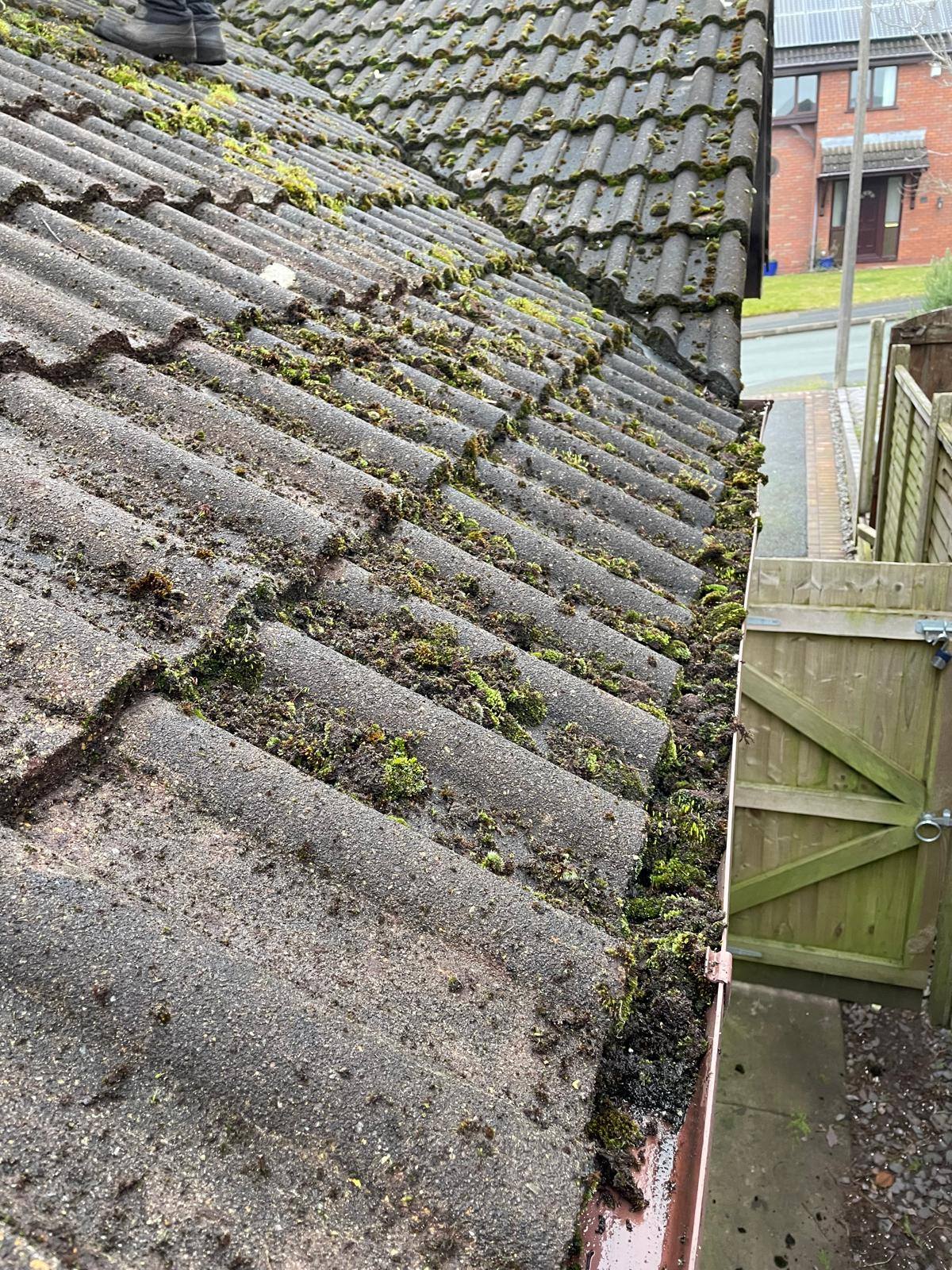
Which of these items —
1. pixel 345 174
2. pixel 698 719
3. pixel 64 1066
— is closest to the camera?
pixel 64 1066

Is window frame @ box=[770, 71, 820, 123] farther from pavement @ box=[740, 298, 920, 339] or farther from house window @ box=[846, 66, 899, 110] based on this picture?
pavement @ box=[740, 298, 920, 339]

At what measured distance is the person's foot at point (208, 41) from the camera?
4.84m

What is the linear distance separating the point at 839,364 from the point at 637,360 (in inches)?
590

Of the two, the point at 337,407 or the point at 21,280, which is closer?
the point at 21,280

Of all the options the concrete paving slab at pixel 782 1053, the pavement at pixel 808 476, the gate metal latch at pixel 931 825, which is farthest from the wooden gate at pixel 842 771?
the pavement at pixel 808 476

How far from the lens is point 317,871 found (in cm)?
141

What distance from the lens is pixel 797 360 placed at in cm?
2048

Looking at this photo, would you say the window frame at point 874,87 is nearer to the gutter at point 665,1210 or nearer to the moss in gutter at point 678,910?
the moss in gutter at point 678,910

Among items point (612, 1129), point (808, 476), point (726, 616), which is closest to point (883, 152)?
point (808, 476)

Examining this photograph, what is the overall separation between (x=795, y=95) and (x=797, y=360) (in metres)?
16.7

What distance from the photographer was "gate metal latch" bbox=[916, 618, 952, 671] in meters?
4.75

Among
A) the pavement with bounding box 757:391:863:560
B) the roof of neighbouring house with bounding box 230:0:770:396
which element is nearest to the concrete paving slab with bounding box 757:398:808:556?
the pavement with bounding box 757:391:863:560

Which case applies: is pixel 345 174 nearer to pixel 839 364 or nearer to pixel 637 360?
pixel 637 360

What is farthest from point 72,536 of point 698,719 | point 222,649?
point 698,719
